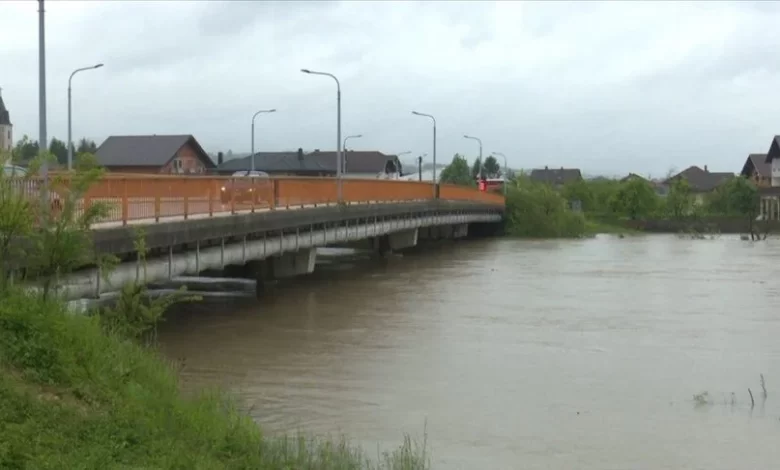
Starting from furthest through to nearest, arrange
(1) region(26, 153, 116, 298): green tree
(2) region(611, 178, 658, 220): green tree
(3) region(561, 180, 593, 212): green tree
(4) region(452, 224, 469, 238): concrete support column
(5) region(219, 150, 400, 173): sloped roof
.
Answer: (5) region(219, 150, 400, 173): sloped roof
(3) region(561, 180, 593, 212): green tree
(2) region(611, 178, 658, 220): green tree
(4) region(452, 224, 469, 238): concrete support column
(1) region(26, 153, 116, 298): green tree

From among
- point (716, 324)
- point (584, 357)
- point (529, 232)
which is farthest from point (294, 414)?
point (529, 232)

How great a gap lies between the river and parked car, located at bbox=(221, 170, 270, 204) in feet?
9.43

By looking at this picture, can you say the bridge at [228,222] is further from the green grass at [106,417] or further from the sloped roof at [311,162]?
the sloped roof at [311,162]

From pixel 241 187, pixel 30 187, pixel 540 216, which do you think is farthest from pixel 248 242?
pixel 540 216

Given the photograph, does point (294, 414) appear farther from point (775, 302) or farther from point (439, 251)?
point (439, 251)

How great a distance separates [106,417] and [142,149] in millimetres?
80542

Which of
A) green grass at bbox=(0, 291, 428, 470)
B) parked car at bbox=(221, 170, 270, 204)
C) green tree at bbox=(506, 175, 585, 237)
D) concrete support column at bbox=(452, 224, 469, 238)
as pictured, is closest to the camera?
green grass at bbox=(0, 291, 428, 470)

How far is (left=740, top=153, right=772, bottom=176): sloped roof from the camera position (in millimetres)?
123875

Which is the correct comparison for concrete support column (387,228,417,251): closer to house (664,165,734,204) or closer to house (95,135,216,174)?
house (95,135,216,174)

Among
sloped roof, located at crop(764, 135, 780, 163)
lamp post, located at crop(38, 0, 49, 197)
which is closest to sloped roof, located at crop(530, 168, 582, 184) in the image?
sloped roof, located at crop(764, 135, 780, 163)

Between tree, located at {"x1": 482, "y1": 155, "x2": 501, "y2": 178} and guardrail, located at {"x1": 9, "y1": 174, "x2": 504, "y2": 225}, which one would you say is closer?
guardrail, located at {"x1": 9, "y1": 174, "x2": 504, "y2": 225}

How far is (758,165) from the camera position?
127 metres

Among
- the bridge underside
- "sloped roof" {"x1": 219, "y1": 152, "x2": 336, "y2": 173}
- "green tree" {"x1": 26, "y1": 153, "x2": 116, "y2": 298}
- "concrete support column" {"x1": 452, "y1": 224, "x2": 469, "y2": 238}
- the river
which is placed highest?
"sloped roof" {"x1": 219, "y1": 152, "x2": 336, "y2": 173}

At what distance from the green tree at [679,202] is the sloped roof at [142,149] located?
134 feet
